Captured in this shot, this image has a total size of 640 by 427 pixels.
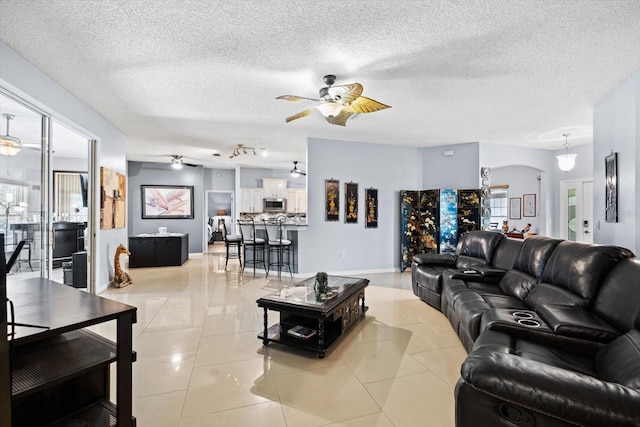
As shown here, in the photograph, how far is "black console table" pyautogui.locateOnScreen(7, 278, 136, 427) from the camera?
1.14m

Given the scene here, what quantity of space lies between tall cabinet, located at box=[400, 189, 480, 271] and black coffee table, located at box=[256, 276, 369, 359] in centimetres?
333

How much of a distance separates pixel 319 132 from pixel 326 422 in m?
4.72

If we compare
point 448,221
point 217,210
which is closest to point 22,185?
point 448,221

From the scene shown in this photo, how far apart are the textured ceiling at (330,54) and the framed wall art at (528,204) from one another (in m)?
4.17

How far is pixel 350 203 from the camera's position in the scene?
6.28 m

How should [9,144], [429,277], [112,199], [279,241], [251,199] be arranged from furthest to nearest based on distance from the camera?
[251,199], [279,241], [112,199], [429,277], [9,144]

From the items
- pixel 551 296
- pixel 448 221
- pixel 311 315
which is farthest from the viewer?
pixel 448 221

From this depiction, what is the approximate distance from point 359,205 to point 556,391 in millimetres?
5312

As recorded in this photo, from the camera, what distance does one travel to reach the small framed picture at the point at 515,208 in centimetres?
860

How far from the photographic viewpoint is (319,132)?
18.5 feet

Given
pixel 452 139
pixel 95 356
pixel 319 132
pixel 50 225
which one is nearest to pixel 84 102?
pixel 50 225

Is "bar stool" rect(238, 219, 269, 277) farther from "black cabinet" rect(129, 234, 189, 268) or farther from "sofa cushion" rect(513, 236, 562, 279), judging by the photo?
"sofa cushion" rect(513, 236, 562, 279)

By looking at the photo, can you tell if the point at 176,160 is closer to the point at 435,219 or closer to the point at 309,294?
the point at 309,294

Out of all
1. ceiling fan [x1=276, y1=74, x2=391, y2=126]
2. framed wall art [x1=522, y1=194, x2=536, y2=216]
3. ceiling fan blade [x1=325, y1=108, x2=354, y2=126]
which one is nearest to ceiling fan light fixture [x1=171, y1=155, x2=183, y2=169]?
ceiling fan [x1=276, y1=74, x2=391, y2=126]
